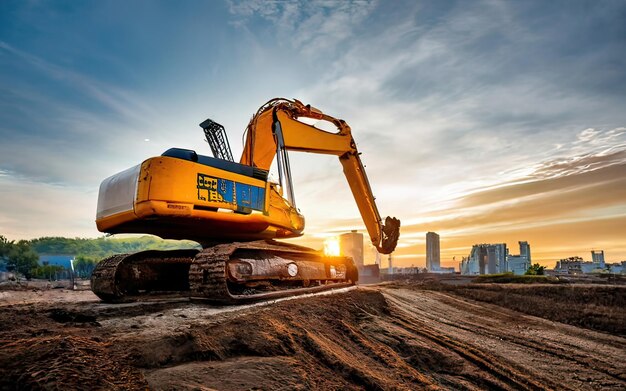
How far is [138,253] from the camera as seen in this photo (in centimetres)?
769

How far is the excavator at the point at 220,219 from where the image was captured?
6.03 meters

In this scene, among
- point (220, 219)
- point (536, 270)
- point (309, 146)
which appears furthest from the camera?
point (536, 270)

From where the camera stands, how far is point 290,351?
3.83 metres

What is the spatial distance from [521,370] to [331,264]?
5501 mm

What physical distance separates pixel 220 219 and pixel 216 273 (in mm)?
963

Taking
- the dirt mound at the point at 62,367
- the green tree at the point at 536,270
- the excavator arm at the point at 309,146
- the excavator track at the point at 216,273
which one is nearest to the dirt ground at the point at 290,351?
the dirt mound at the point at 62,367

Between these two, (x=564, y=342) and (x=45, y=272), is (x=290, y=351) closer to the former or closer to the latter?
(x=564, y=342)

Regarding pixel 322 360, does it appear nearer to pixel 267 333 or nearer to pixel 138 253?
pixel 267 333

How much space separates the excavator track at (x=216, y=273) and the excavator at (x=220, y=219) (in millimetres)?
20

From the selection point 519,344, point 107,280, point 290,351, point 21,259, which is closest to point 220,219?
point 107,280

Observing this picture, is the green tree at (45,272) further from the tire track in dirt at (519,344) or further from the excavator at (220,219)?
the tire track in dirt at (519,344)

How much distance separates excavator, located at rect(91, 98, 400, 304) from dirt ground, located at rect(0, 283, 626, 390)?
1061 mm

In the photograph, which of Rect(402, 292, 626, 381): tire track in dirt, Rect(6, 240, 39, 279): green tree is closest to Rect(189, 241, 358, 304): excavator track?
Rect(402, 292, 626, 381): tire track in dirt

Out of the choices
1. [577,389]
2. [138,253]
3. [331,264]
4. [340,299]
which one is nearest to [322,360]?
[340,299]
